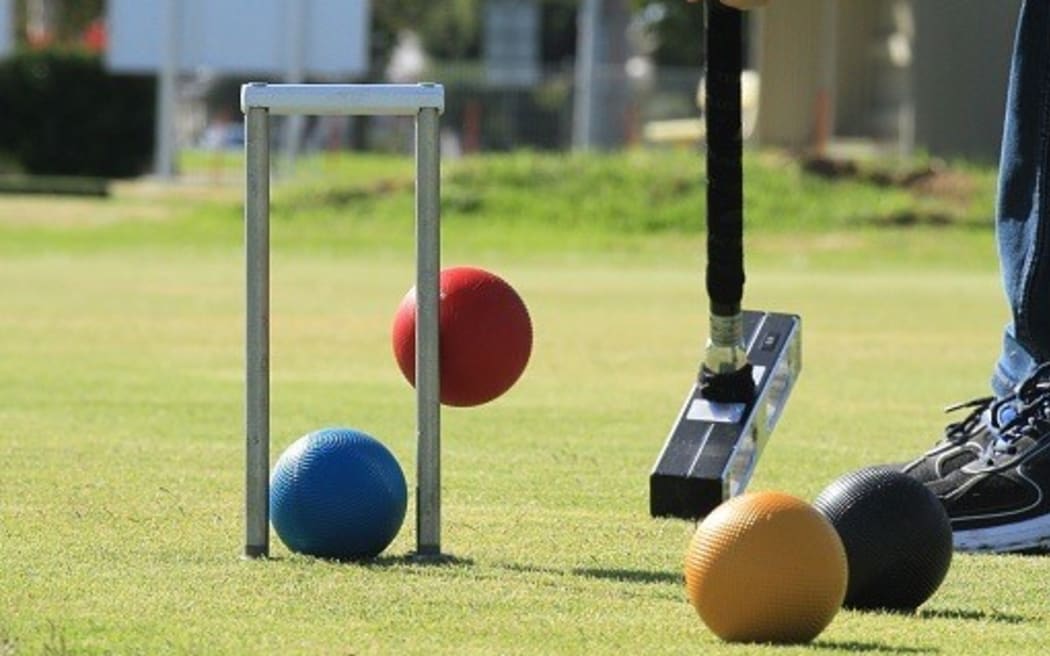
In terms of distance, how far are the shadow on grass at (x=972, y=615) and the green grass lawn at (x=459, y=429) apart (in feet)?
0.04

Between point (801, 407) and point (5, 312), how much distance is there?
20.4ft

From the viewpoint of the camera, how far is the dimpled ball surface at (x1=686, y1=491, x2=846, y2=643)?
4.07 meters

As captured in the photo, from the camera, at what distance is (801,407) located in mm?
9148

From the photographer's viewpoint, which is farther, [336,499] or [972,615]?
[336,499]

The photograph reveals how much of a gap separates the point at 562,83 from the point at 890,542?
135 ft

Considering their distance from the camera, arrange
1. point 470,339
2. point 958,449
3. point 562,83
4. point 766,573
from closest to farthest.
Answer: point 766,573
point 470,339
point 958,449
point 562,83

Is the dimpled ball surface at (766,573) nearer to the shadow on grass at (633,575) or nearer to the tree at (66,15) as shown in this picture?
the shadow on grass at (633,575)

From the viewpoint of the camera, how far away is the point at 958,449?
5762mm

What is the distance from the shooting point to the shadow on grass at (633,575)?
484cm

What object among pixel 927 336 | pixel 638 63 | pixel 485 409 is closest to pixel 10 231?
pixel 927 336

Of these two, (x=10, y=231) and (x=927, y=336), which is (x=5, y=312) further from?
(x=10, y=231)

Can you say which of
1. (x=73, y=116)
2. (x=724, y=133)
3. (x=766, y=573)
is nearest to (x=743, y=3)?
(x=724, y=133)

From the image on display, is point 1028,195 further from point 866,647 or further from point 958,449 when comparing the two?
point 866,647

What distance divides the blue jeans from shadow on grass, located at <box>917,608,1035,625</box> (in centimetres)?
131
